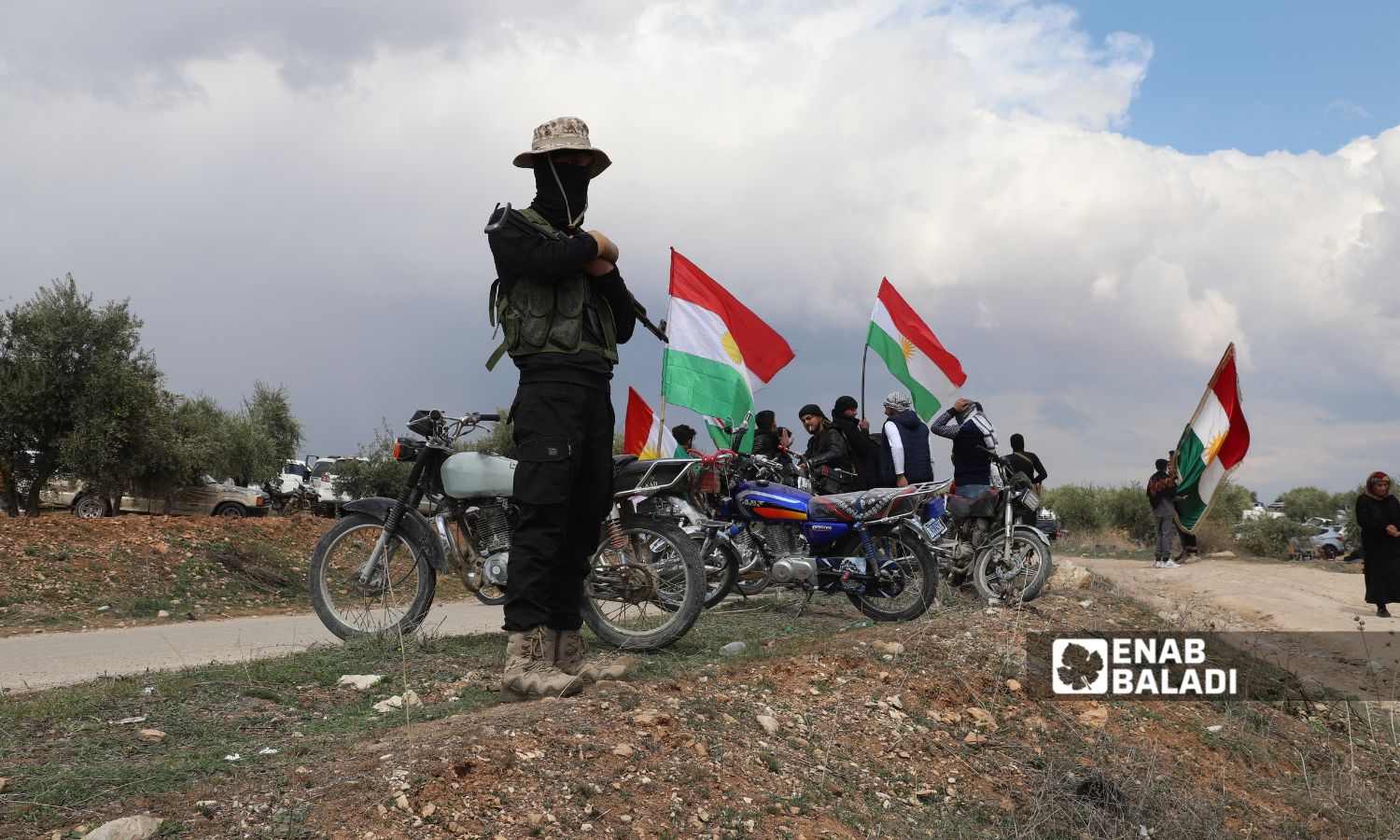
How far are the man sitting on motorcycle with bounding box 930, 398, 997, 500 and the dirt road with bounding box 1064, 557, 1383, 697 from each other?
1924mm

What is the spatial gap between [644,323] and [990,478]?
4885 millimetres

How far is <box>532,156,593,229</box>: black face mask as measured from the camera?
4367 mm

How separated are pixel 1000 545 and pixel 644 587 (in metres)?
3.79

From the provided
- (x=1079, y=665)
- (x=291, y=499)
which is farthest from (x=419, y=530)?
(x=291, y=499)

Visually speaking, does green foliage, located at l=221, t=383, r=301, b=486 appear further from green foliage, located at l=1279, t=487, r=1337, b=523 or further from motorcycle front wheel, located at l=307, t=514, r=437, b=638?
green foliage, located at l=1279, t=487, r=1337, b=523

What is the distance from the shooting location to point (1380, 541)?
469 inches

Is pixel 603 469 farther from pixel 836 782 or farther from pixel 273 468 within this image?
pixel 273 468

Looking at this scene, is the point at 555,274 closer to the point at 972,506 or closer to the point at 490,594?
the point at 490,594

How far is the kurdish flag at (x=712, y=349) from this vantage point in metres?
10.4

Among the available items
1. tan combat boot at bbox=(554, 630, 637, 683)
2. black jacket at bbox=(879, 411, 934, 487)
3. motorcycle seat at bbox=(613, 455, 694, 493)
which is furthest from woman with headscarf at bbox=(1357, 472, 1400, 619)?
tan combat boot at bbox=(554, 630, 637, 683)

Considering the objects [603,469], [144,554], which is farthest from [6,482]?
[603,469]

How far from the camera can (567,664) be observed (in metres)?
4.37

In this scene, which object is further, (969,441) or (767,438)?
(767,438)

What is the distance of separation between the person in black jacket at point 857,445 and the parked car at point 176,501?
699 inches
